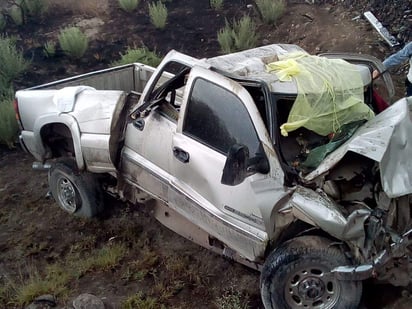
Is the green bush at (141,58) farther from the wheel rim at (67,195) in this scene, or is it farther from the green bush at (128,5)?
the wheel rim at (67,195)

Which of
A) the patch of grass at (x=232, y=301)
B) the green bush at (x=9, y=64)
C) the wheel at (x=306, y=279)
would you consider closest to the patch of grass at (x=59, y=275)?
the patch of grass at (x=232, y=301)

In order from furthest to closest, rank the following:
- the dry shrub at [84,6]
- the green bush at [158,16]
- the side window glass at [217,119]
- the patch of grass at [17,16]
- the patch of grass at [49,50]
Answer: the dry shrub at [84,6] < the patch of grass at [17,16] < the green bush at [158,16] < the patch of grass at [49,50] < the side window glass at [217,119]

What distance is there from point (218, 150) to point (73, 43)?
18.9ft

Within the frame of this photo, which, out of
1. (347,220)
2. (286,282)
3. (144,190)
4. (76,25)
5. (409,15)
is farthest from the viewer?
(76,25)

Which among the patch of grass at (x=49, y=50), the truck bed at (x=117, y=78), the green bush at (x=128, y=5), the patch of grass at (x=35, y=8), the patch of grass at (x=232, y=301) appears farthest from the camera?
the green bush at (x=128, y=5)

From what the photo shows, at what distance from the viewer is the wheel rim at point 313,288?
4523mm

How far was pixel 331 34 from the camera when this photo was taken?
974cm

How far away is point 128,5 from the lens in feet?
38.0

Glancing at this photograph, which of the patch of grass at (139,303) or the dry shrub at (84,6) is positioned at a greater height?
the dry shrub at (84,6)

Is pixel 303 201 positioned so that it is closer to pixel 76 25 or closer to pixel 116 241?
pixel 116 241

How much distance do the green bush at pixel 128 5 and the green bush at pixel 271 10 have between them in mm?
2499

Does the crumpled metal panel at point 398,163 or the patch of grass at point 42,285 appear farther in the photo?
the patch of grass at point 42,285

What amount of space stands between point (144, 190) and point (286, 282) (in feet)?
5.73

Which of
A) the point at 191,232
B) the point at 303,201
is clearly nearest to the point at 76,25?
the point at 191,232
